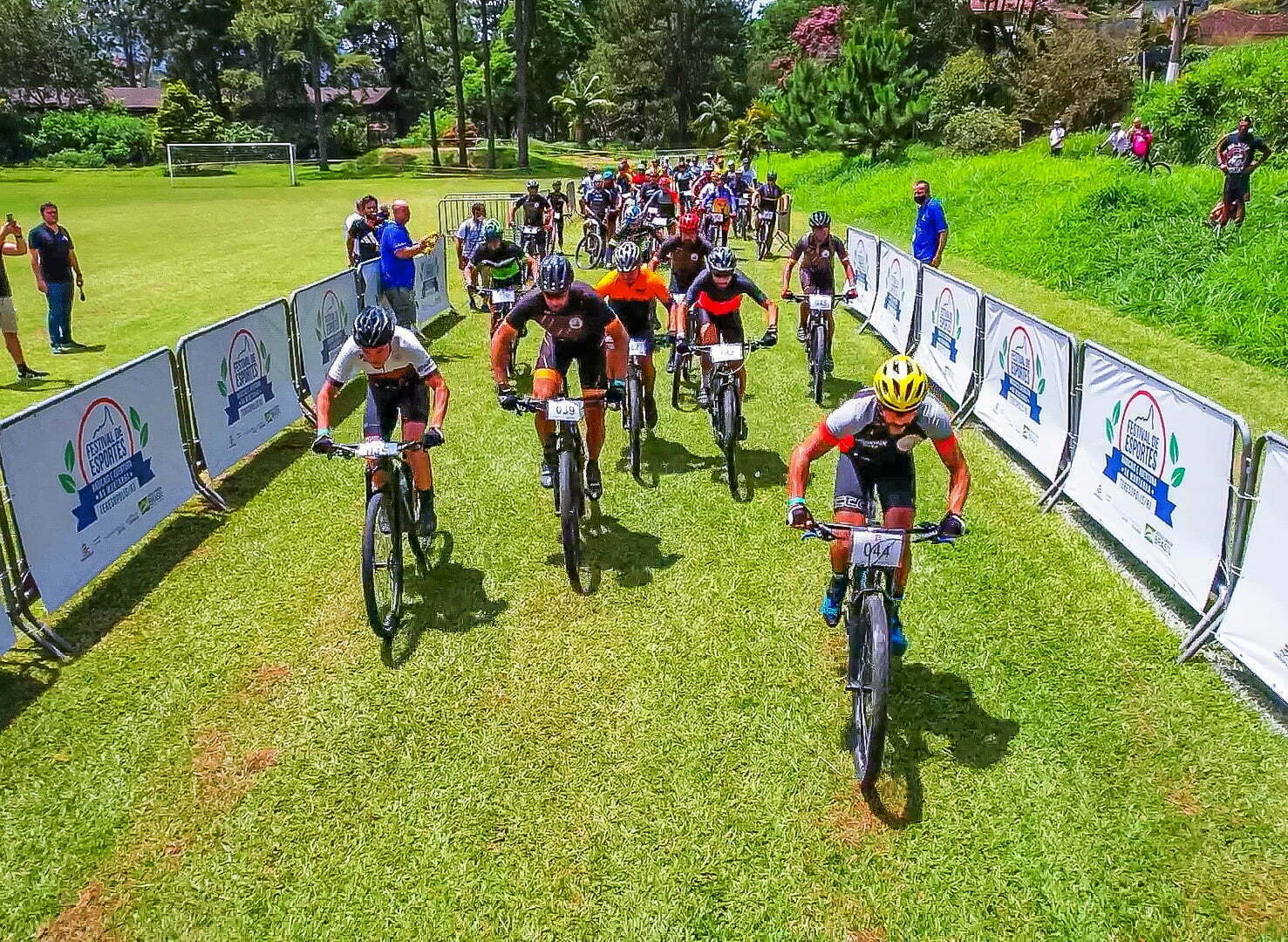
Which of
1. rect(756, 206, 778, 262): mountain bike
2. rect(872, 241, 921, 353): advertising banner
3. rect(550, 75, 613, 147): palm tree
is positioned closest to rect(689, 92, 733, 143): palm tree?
rect(550, 75, 613, 147): palm tree

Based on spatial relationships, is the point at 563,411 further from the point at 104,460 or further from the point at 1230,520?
the point at 1230,520

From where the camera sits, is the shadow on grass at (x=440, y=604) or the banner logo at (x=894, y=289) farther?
the banner logo at (x=894, y=289)

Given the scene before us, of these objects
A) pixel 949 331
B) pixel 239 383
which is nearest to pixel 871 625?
pixel 239 383

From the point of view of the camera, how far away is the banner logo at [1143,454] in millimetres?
6945

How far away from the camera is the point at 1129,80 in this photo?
37.4m

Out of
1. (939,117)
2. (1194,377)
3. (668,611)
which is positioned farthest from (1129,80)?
(668,611)

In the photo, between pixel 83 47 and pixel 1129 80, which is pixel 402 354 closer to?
pixel 1129 80

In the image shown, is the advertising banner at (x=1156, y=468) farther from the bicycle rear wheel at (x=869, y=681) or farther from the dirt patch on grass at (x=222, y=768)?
the dirt patch on grass at (x=222, y=768)

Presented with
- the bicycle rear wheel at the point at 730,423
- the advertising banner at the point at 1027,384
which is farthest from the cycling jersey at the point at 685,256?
the advertising banner at the point at 1027,384

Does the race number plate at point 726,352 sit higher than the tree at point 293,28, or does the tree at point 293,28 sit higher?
the tree at point 293,28

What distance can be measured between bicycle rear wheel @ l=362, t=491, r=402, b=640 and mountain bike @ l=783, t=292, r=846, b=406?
20.0 ft

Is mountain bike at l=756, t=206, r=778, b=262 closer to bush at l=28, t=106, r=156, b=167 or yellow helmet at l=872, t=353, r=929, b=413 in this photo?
yellow helmet at l=872, t=353, r=929, b=413

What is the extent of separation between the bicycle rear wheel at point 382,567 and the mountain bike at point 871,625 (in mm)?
3071

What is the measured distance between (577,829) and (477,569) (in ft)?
11.0
